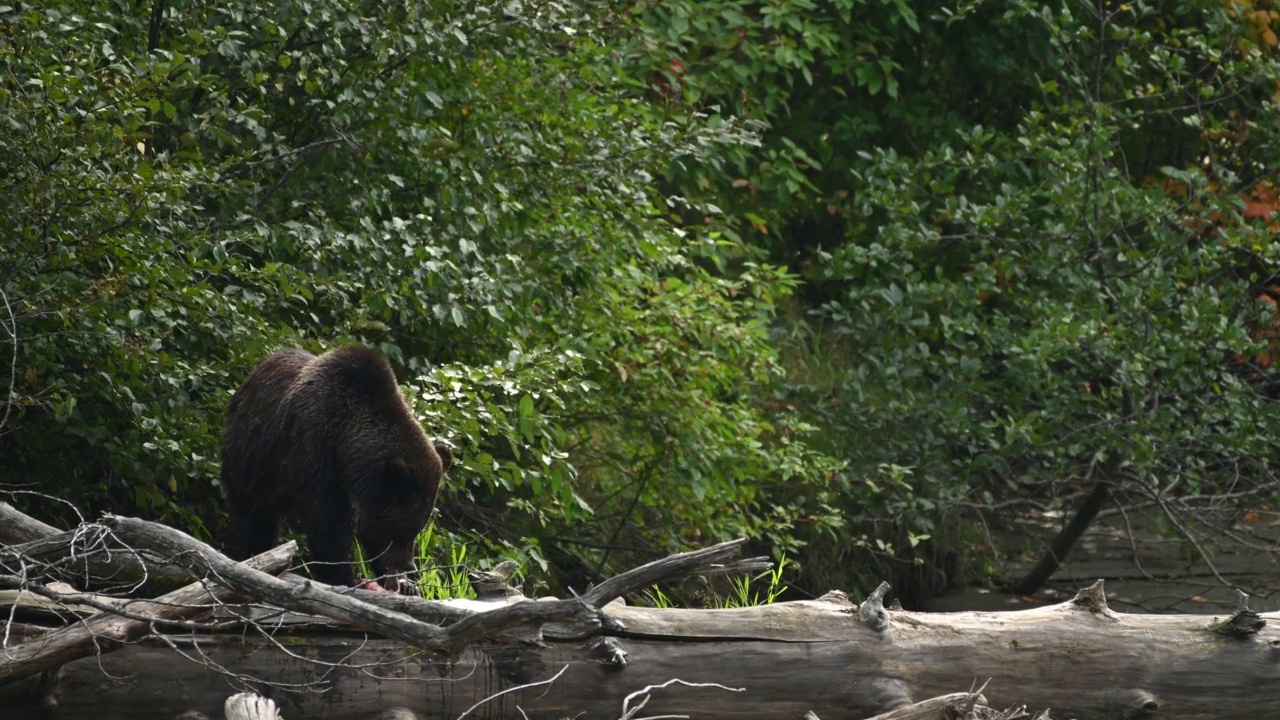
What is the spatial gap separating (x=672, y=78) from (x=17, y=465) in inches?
186

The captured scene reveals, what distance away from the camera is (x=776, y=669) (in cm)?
519

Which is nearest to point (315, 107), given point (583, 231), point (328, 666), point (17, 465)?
point (583, 231)

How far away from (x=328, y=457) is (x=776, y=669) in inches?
78.4

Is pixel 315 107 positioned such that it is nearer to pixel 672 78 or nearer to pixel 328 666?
pixel 672 78

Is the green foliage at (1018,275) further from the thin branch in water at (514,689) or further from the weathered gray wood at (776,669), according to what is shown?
the thin branch in water at (514,689)

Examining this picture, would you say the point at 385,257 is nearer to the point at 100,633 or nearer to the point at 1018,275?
the point at 100,633

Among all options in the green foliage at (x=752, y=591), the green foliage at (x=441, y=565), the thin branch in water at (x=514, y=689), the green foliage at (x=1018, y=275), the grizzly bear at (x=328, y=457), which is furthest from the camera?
the green foliage at (x=1018, y=275)

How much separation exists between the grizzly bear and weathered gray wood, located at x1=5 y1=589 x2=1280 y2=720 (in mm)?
987

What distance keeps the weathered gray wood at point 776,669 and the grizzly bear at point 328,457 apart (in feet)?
3.24

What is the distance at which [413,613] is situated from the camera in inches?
186

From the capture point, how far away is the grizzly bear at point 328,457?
601cm

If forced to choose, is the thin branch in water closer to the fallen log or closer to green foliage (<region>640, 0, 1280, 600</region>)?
the fallen log

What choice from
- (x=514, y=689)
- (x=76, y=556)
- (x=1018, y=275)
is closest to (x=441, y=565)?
(x=514, y=689)

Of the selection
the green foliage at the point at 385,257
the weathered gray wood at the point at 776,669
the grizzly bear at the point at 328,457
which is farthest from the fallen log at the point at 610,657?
the green foliage at the point at 385,257
